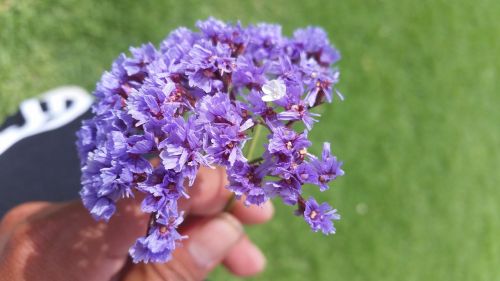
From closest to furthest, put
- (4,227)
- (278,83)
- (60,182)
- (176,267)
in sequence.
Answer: (278,83)
(176,267)
(4,227)
(60,182)

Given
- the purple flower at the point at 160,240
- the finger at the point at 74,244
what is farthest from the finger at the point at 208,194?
the purple flower at the point at 160,240

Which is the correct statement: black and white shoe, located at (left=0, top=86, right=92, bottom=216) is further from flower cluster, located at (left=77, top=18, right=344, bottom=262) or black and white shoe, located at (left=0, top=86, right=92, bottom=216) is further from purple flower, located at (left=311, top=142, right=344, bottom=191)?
purple flower, located at (left=311, top=142, right=344, bottom=191)

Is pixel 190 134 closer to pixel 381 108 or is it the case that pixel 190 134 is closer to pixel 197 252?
pixel 197 252

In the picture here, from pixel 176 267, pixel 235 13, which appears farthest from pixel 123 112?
pixel 235 13

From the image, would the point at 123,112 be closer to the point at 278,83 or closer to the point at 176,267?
the point at 278,83

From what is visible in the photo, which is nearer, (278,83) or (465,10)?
(278,83)

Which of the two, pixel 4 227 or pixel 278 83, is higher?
pixel 278 83
